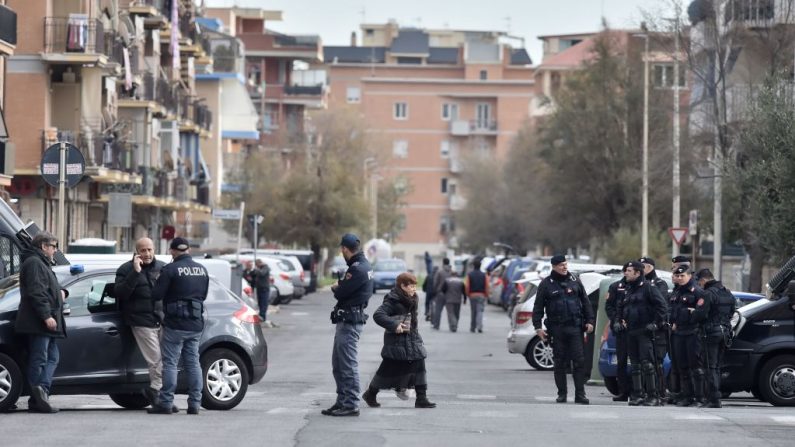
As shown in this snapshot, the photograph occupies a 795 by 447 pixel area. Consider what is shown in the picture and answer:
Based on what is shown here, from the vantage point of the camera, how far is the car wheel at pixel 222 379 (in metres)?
18.0

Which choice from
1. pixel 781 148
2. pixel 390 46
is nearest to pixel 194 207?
pixel 781 148

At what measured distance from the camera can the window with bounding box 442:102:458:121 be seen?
135125 mm

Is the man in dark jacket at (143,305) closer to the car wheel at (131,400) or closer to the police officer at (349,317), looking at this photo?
the car wheel at (131,400)

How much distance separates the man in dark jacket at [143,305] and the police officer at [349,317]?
1.77m

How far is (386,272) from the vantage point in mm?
71562

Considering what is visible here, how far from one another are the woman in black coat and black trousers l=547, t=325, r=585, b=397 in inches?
91.1

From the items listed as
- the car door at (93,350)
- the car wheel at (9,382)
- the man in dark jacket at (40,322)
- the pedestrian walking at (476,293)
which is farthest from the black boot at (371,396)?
the pedestrian walking at (476,293)

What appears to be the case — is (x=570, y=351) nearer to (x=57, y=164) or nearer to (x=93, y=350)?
(x=93, y=350)

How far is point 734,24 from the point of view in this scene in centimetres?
4425

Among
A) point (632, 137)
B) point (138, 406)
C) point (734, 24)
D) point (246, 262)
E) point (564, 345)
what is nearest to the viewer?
point (138, 406)

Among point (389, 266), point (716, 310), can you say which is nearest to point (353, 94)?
point (389, 266)

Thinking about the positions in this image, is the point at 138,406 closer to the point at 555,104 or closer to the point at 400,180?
the point at 555,104

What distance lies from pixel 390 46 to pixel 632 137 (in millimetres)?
83076

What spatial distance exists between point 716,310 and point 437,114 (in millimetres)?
115410
